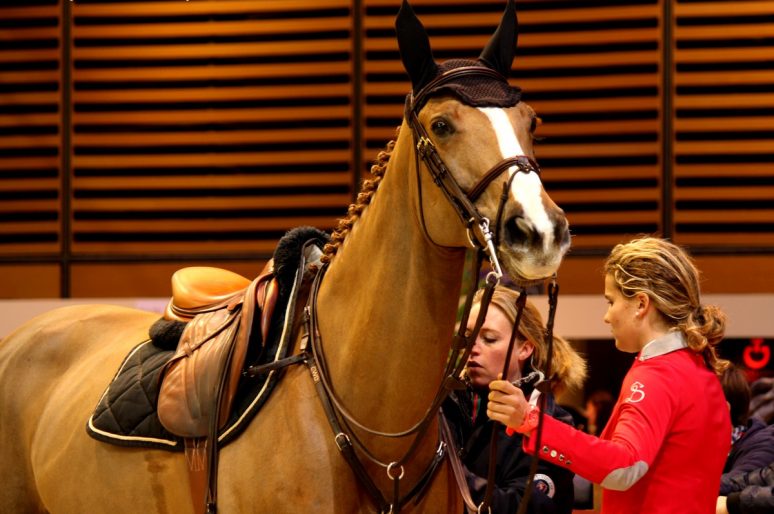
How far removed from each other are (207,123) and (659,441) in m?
3.82

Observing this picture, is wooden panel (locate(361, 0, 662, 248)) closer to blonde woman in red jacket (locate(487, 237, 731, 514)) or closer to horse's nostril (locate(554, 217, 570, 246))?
blonde woman in red jacket (locate(487, 237, 731, 514))

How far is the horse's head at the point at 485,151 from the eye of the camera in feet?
5.40

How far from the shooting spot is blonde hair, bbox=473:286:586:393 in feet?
8.04

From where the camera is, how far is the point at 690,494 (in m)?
2.03

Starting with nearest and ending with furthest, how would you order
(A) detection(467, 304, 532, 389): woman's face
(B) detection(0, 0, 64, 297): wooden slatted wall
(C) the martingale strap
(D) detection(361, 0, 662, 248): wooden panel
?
(C) the martingale strap < (A) detection(467, 304, 532, 389): woman's face < (D) detection(361, 0, 662, 248): wooden panel < (B) detection(0, 0, 64, 297): wooden slatted wall

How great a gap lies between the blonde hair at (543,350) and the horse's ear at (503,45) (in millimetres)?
685

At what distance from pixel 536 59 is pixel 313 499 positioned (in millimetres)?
3645

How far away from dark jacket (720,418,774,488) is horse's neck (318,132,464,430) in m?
1.49

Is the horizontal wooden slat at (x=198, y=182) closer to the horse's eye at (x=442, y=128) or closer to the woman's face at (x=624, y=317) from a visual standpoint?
the woman's face at (x=624, y=317)

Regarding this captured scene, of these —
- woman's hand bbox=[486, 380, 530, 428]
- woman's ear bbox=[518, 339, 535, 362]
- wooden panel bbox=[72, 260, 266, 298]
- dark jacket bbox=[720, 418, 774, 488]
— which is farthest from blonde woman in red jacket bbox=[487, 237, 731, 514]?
wooden panel bbox=[72, 260, 266, 298]

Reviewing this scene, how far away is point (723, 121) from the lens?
4930mm

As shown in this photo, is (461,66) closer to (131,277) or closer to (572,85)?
(572,85)

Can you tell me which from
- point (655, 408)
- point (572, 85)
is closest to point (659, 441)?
point (655, 408)

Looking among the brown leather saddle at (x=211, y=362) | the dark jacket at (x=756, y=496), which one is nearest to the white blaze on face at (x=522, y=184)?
the brown leather saddle at (x=211, y=362)
